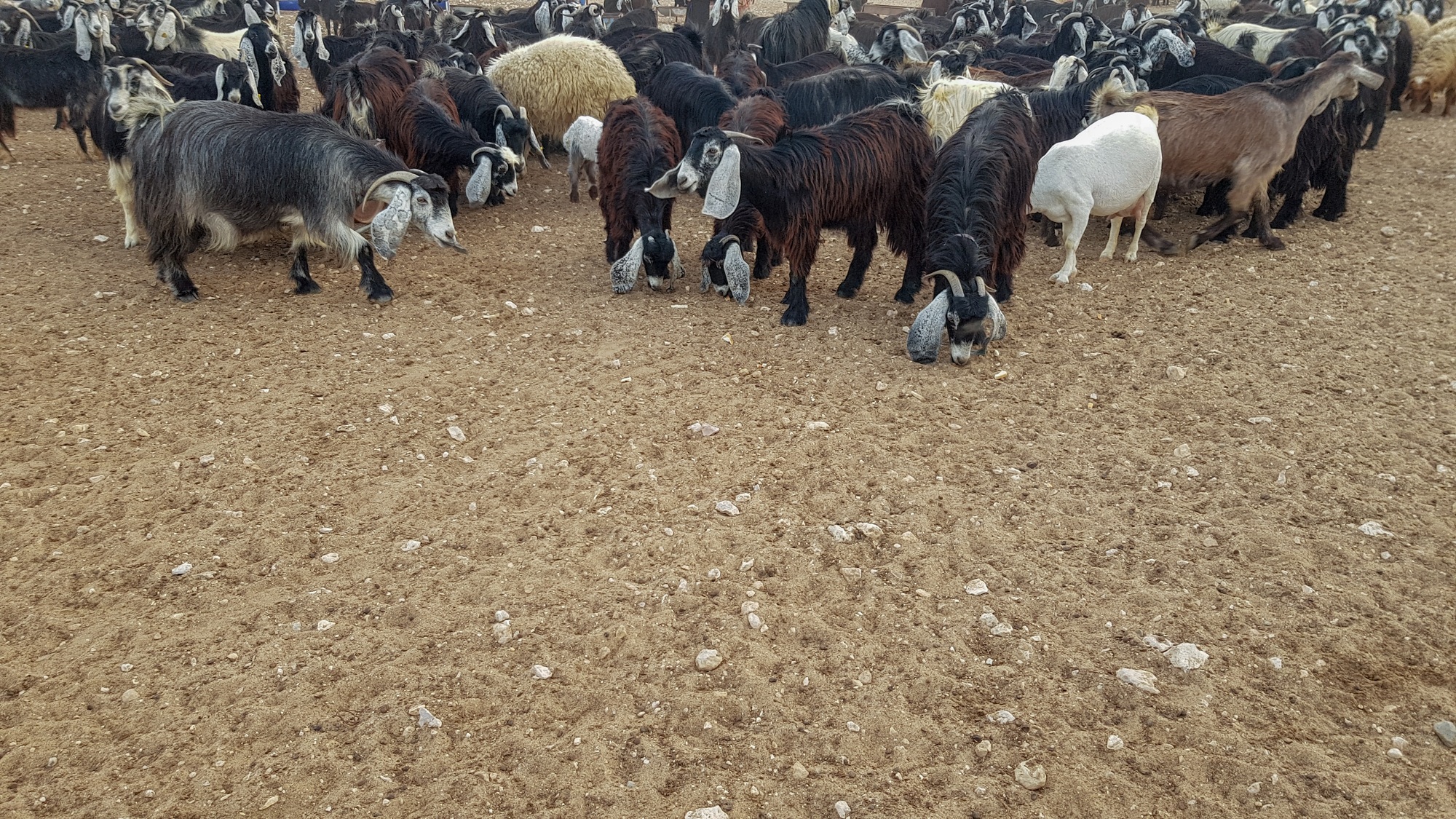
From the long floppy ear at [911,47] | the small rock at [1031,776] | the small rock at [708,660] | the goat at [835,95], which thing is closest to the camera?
the small rock at [1031,776]

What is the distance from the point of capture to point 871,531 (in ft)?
13.5

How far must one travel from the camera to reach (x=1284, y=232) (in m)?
7.90

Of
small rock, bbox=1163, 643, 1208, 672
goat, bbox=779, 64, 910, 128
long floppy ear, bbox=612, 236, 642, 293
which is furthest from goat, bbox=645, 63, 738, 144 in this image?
small rock, bbox=1163, 643, 1208, 672

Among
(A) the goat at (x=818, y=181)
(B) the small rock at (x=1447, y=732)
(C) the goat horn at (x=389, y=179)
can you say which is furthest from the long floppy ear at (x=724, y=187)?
(B) the small rock at (x=1447, y=732)

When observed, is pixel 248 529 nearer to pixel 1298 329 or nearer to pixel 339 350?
pixel 339 350

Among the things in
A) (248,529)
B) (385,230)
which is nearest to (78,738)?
(248,529)

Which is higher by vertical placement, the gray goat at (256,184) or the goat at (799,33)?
the goat at (799,33)

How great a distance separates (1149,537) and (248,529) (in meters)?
4.03

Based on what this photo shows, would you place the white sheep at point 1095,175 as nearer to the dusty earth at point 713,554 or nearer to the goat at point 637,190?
the dusty earth at point 713,554

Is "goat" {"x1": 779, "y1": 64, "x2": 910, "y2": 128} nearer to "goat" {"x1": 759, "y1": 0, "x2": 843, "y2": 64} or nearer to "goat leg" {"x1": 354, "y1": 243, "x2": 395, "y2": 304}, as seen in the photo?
"goat" {"x1": 759, "y1": 0, "x2": 843, "y2": 64}

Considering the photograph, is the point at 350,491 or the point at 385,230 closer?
the point at 350,491

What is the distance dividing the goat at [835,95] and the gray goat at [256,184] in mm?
4031

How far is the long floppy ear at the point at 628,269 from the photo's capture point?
6750mm

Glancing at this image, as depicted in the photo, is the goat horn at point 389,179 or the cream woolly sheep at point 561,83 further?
the cream woolly sheep at point 561,83
